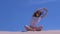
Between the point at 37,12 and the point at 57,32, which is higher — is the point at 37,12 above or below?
above

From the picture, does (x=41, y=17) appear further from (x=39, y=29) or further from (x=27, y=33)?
(x=27, y=33)

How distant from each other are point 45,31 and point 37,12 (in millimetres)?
457

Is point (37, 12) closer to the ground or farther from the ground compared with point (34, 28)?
farther from the ground

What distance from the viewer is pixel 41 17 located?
3133mm

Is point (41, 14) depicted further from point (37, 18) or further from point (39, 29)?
point (39, 29)

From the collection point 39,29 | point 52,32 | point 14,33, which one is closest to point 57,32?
point 52,32

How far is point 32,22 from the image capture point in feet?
10.3

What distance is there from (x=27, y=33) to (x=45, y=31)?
0.36 metres

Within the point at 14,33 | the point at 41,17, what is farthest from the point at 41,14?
the point at 14,33

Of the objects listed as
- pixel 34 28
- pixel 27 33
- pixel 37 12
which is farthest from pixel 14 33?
pixel 37 12

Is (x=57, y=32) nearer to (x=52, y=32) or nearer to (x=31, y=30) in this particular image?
(x=52, y=32)

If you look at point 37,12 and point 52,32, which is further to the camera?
point 37,12

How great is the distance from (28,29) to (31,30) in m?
0.07

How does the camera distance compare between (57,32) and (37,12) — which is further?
(37,12)
